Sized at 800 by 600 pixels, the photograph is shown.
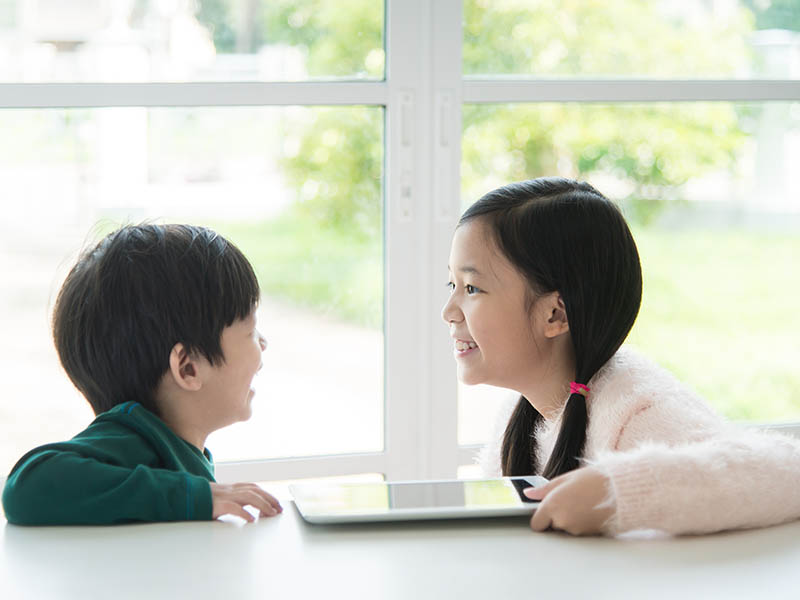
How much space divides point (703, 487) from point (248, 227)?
5.32ft

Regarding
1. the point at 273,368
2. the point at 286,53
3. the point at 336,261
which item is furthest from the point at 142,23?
the point at 273,368

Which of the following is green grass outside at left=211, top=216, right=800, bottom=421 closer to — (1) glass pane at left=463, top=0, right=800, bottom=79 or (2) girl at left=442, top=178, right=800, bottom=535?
(1) glass pane at left=463, top=0, right=800, bottom=79

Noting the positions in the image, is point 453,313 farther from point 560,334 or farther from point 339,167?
point 339,167

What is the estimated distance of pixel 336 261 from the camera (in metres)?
2.42

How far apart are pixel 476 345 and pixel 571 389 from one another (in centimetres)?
18

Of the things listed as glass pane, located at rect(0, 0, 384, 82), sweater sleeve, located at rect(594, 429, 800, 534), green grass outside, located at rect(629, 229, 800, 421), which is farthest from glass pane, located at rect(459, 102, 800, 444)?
sweater sleeve, located at rect(594, 429, 800, 534)

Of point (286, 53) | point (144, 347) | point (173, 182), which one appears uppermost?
point (286, 53)

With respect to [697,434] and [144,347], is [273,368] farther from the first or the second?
[697,434]

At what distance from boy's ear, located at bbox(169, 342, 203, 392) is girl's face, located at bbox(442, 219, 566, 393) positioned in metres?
0.37

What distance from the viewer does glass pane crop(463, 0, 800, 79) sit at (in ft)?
7.85

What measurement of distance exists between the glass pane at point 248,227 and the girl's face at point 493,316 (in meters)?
0.99

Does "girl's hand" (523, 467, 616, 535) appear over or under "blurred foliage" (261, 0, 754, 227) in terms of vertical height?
under

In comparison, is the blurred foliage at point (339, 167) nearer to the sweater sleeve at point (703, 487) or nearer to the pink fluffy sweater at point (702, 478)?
the pink fluffy sweater at point (702, 478)

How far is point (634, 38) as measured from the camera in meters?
2.49
